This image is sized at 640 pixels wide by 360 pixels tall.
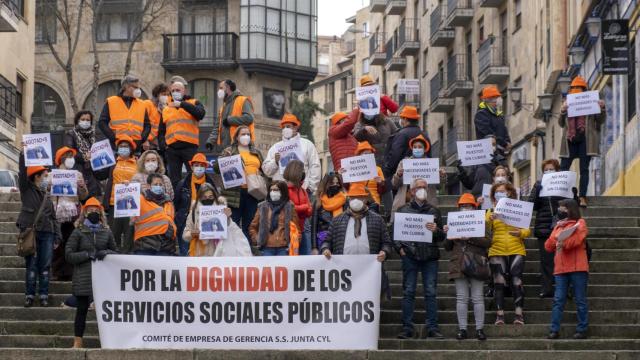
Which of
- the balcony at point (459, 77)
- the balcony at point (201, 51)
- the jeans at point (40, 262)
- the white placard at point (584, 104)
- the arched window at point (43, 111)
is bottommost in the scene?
the jeans at point (40, 262)

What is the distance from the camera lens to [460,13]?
58062 millimetres

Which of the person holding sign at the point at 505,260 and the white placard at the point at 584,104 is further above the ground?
the white placard at the point at 584,104

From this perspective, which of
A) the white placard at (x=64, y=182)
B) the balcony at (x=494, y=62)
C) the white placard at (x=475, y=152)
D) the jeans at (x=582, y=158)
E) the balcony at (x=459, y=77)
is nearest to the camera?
the white placard at (x=64, y=182)

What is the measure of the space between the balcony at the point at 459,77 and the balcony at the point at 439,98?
→ 2.94 ft

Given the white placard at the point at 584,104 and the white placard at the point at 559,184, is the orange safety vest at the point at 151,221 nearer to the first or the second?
the white placard at the point at 559,184

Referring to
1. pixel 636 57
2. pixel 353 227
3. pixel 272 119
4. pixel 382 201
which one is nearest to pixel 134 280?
pixel 353 227

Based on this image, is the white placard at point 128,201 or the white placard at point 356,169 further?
the white placard at point 356,169

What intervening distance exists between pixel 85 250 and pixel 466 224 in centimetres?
453

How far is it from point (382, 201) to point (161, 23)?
1594 inches

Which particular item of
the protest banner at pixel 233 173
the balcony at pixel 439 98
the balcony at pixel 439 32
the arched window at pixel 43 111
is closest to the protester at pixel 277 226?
the protest banner at pixel 233 173

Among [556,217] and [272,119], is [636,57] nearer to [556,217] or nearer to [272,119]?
[556,217]

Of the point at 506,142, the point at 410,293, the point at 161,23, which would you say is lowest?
the point at 410,293

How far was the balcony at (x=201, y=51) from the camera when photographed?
202 ft

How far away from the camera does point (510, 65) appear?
5203cm
